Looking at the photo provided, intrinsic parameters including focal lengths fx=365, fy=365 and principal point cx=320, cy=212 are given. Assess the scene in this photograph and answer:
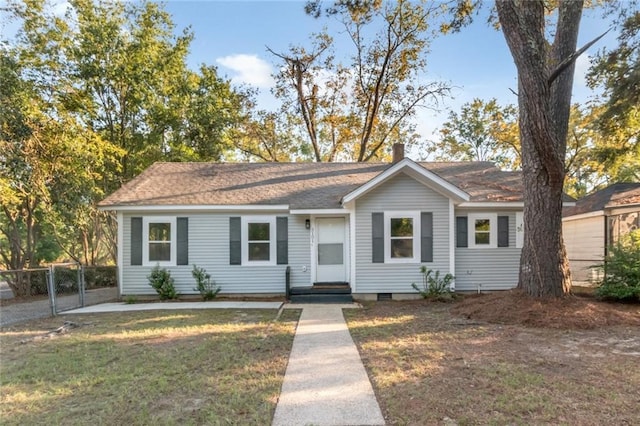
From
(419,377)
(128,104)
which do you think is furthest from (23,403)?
(128,104)

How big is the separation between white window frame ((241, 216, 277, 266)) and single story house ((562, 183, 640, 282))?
31.7 feet

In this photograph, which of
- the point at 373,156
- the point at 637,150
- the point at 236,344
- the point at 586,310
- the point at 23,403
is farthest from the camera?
the point at 373,156

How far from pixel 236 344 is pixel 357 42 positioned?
761 inches

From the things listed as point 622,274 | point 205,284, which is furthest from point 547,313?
point 205,284

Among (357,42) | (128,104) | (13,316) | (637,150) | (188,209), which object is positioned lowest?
(13,316)

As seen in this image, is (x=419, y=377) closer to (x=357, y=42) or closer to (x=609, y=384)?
(x=609, y=384)

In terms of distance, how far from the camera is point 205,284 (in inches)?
416

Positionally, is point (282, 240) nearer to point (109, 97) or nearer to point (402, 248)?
point (402, 248)

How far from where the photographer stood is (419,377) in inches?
174

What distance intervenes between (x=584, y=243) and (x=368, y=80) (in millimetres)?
13741

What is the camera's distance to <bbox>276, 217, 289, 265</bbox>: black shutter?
1077 centimetres

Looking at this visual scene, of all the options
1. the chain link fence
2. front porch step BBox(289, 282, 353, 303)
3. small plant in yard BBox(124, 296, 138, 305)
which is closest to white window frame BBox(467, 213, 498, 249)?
front porch step BBox(289, 282, 353, 303)

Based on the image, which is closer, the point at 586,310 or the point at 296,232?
the point at 586,310

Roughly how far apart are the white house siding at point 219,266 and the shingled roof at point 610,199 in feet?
35.2
